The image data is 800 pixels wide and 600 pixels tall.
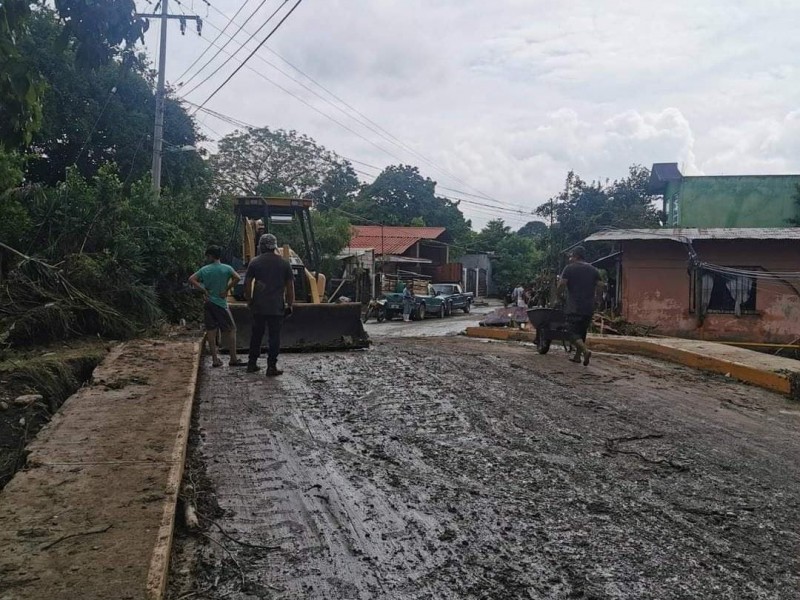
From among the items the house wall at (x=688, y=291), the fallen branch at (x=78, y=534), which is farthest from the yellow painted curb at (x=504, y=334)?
the fallen branch at (x=78, y=534)

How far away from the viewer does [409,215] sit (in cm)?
5984

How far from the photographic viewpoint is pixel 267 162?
150 ft

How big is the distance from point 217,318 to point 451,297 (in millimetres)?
25544

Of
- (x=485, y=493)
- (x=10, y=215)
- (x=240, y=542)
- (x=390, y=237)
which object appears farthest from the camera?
(x=390, y=237)

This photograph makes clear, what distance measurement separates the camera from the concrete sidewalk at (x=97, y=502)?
2895 mm

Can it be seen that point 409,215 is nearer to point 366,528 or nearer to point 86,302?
point 86,302

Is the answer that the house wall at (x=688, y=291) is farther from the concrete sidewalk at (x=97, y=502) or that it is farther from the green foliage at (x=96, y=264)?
the concrete sidewalk at (x=97, y=502)

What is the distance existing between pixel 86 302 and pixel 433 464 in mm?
8429

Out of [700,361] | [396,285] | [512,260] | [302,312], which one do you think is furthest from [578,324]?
[512,260]

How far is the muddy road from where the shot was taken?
3266mm

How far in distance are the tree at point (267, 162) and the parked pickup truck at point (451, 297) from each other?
13.5m

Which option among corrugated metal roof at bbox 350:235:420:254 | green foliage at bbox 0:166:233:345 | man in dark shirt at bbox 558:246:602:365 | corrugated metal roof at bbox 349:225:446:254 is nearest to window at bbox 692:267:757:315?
man in dark shirt at bbox 558:246:602:365

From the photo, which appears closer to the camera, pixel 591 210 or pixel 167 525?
pixel 167 525

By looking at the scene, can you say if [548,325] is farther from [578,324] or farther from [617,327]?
[617,327]
